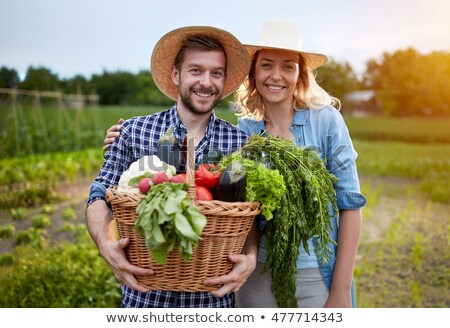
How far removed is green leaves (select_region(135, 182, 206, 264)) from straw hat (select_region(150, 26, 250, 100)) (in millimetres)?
932

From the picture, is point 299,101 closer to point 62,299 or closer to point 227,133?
point 227,133

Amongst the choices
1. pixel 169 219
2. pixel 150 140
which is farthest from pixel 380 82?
pixel 169 219

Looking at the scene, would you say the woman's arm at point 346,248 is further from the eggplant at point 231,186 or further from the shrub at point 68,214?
the shrub at point 68,214

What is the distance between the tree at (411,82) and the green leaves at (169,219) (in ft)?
42.9

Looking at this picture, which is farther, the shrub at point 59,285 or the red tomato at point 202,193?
the shrub at point 59,285

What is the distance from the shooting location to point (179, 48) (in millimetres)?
2504

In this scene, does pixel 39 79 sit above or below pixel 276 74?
above

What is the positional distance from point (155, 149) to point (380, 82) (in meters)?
17.0

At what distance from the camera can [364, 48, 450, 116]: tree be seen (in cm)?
1427

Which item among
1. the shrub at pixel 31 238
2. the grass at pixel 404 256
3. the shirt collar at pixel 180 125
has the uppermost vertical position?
the shirt collar at pixel 180 125

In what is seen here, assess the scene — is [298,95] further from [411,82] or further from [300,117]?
[411,82]

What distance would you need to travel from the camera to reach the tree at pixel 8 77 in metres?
9.37

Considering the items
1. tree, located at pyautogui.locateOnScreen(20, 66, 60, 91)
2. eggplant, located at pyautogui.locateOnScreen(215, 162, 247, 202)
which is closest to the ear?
eggplant, located at pyautogui.locateOnScreen(215, 162, 247, 202)

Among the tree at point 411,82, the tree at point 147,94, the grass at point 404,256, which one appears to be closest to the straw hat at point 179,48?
the grass at point 404,256
